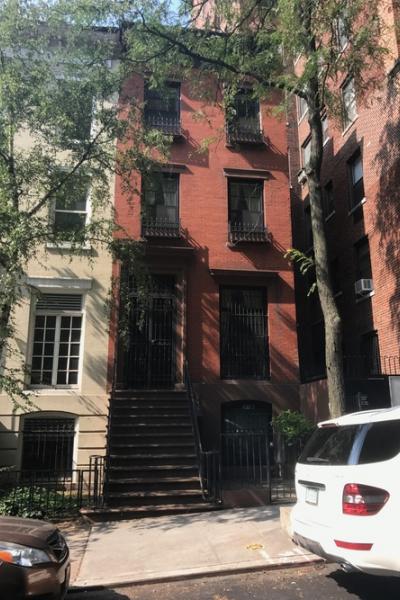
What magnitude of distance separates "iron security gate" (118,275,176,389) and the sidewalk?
15.9 ft

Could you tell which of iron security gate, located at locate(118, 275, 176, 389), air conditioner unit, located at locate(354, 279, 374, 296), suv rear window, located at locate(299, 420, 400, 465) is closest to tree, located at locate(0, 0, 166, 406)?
iron security gate, located at locate(118, 275, 176, 389)

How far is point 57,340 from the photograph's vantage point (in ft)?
44.2

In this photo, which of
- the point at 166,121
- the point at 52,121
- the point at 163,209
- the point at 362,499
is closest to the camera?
the point at 362,499

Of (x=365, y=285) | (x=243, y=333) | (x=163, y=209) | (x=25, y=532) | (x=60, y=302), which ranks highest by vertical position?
(x=163, y=209)

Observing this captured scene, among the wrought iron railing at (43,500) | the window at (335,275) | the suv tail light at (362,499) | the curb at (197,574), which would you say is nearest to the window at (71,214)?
the wrought iron railing at (43,500)

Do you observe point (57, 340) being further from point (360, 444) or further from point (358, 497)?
point (358, 497)

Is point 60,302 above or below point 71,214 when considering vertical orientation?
below

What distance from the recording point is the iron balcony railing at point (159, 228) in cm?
1432

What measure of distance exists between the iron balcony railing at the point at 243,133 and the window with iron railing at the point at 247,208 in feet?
3.91

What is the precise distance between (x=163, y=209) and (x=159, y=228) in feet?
2.37

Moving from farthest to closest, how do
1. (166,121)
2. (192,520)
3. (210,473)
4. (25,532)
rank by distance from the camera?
(166,121) → (210,473) → (192,520) → (25,532)

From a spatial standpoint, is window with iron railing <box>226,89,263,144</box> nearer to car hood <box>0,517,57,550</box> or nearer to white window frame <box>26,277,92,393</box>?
white window frame <box>26,277,92,393</box>

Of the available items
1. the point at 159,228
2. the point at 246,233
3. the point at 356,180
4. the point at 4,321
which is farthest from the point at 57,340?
the point at 356,180

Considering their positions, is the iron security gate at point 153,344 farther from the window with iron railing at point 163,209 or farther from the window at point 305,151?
the window at point 305,151
